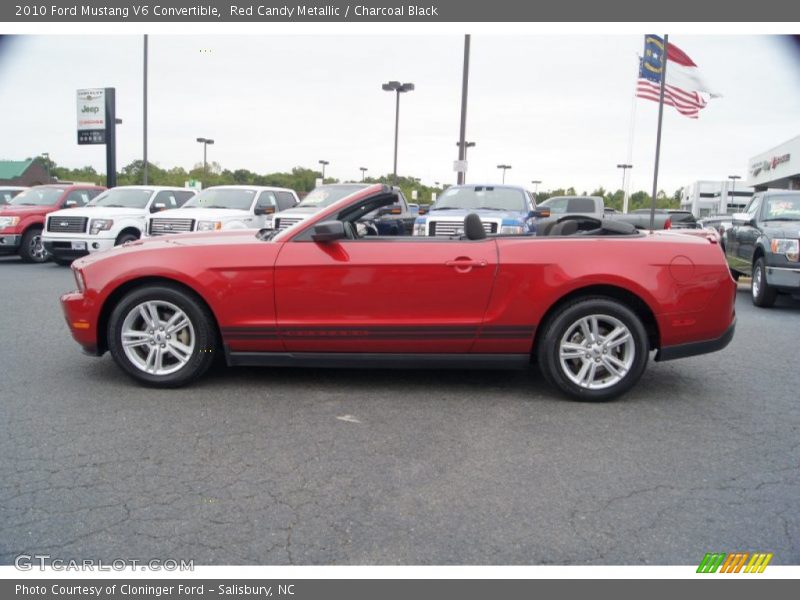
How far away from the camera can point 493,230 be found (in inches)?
411

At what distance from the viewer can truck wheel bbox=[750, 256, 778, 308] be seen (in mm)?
9375

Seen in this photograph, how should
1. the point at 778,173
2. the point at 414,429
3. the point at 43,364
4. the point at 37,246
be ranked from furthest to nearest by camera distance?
the point at 778,173 < the point at 37,246 < the point at 43,364 < the point at 414,429

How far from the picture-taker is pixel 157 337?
4.76 metres

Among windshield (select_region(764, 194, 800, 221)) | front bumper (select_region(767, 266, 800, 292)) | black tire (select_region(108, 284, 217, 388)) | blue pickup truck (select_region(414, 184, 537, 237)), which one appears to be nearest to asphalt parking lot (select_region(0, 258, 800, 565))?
black tire (select_region(108, 284, 217, 388))

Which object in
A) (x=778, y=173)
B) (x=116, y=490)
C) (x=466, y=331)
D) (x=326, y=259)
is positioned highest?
(x=778, y=173)

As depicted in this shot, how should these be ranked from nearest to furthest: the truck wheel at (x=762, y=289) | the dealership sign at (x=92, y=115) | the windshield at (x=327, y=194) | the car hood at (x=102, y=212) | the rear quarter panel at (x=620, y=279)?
the rear quarter panel at (x=620, y=279) < the truck wheel at (x=762, y=289) < the car hood at (x=102, y=212) < the windshield at (x=327, y=194) < the dealership sign at (x=92, y=115)

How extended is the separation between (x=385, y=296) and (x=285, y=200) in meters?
10.8

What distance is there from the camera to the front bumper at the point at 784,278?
29.2 ft

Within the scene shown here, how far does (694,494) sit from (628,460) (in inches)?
17.8

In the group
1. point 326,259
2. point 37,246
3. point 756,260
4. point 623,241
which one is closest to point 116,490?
point 326,259

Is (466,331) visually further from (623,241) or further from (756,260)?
(756,260)

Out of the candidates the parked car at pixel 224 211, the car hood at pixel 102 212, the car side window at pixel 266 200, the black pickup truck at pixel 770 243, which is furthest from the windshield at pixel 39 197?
the black pickup truck at pixel 770 243

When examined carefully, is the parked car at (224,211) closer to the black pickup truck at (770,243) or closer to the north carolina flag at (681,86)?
the black pickup truck at (770,243)

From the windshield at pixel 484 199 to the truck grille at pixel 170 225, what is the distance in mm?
4556
